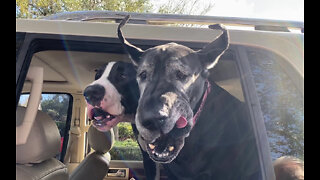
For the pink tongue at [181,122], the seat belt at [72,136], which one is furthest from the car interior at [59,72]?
the seat belt at [72,136]

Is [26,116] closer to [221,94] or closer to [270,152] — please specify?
[221,94]

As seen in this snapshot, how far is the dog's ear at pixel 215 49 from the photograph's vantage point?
176cm

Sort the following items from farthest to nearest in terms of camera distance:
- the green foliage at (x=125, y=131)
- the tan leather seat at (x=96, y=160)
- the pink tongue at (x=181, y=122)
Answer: the tan leather seat at (x=96, y=160) < the green foliage at (x=125, y=131) < the pink tongue at (x=181, y=122)

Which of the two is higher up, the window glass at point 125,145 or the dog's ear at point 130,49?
the dog's ear at point 130,49

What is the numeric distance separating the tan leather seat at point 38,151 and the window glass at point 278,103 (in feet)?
4.09

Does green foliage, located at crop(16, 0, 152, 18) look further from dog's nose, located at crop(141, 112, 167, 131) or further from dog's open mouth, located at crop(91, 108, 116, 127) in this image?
dog's nose, located at crop(141, 112, 167, 131)

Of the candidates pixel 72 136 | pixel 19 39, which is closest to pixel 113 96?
pixel 19 39

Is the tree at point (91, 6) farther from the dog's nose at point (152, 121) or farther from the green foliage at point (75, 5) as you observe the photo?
the dog's nose at point (152, 121)

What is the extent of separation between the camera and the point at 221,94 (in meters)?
2.16

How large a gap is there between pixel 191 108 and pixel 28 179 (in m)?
1.00

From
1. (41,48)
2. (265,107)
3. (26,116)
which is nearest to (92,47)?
(41,48)
